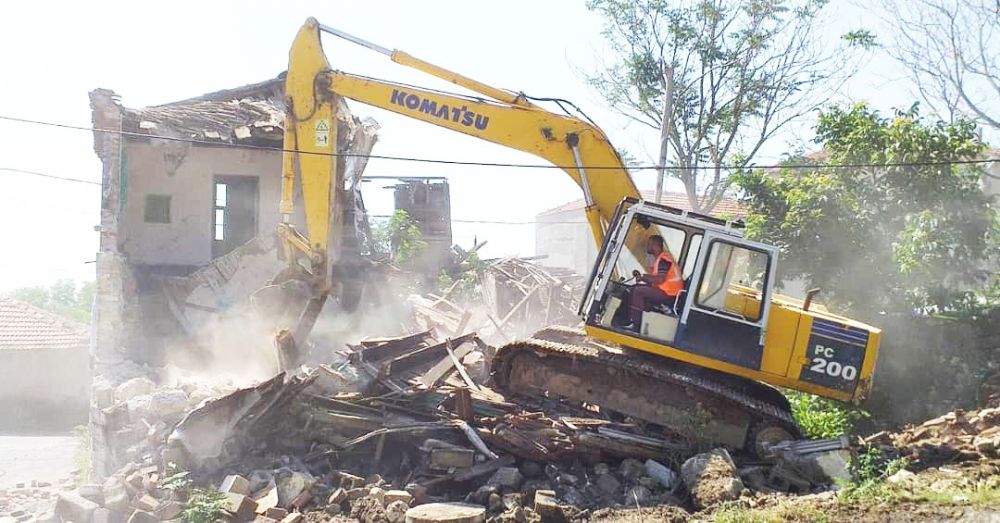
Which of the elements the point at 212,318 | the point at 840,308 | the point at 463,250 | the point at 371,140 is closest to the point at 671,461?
the point at 840,308

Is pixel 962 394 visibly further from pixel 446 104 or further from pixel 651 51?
pixel 651 51

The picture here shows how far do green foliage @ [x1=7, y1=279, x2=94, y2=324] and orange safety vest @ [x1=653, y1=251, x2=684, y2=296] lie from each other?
122 feet

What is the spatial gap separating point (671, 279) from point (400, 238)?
1449cm

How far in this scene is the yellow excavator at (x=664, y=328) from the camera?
Answer: 836 centimetres

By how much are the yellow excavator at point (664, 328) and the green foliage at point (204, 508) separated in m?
3.39

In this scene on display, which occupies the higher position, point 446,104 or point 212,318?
point 446,104

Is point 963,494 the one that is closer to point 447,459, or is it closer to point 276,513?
point 447,459

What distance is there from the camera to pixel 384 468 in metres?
8.48

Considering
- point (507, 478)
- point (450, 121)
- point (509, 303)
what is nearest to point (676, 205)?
point (509, 303)

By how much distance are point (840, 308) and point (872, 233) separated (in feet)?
3.99

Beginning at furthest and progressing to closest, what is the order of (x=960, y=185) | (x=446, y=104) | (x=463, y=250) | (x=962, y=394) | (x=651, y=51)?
1. (x=463, y=250)
2. (x=651, y=51)
3. (x=960, y=185)
4. (x=962, y=394)
5. (x=446, y=104)

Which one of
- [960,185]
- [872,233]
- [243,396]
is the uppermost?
[960,185]

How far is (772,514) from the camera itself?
630 centimetres

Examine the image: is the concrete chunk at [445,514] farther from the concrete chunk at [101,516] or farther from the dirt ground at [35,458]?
the dirt ground at [35,458]
